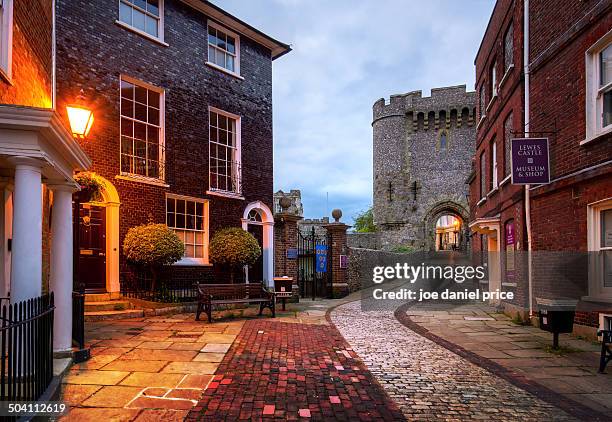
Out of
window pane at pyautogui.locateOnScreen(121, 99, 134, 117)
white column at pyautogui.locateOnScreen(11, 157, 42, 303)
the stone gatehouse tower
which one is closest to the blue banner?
window pane at pyautogui.locateOnScreen(121, 99, 134, 117)

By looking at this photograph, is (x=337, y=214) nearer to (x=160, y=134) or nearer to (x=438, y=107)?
(x=160, y=134)

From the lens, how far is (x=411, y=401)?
5070mm

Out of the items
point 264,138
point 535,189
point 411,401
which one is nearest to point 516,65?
point 535,189

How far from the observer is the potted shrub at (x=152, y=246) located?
37.6ft

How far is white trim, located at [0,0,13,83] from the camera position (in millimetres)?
6512

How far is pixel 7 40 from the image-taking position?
6.61 meters

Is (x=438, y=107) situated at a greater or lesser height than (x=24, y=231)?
greater

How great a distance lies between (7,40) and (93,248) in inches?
240

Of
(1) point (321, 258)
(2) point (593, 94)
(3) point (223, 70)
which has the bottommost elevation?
(1) point (321, 258)

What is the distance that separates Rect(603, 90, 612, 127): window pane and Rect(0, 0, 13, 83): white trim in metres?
9.81

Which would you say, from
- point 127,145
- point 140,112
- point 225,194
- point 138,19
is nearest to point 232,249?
point 225,194

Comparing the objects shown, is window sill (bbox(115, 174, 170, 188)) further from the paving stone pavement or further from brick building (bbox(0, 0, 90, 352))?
the paving stone pavement

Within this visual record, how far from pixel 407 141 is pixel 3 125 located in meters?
37.2

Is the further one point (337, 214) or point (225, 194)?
point (337, 214)
